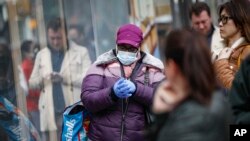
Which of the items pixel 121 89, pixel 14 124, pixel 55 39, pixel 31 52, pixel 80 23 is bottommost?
pixel 14 124

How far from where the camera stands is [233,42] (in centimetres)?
475

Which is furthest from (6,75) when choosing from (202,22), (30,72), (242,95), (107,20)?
(242,95)

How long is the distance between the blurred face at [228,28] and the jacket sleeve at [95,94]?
1.00m

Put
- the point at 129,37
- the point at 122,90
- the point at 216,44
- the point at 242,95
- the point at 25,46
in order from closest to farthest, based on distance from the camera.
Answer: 1. the point at 242,95
2. the point at 122,90
3. the point at 129,37
4. the point at 216,44
5. the point at 25,46

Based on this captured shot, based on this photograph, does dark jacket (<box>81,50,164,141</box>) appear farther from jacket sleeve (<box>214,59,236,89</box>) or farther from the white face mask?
jacket sleeve (<box>214,59,236,89</box>)

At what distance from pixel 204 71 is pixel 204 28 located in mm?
3273

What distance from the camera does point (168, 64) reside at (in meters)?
2.95

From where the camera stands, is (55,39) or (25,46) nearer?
A: (25,46)

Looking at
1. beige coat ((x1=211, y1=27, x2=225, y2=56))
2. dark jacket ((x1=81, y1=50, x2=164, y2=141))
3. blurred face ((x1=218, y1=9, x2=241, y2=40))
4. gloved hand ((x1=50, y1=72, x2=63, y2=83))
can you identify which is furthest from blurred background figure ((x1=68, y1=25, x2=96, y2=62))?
blurred face ((x1=218, y1=9, x2=241, y2=40))

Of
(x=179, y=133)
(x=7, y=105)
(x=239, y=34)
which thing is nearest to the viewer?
(x=179, y=133)

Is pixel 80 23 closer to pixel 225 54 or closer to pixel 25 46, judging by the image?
pixel 25 46

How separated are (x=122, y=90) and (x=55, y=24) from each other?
189cm

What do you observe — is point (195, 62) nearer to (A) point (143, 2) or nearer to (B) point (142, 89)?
(B) point (142, 89)

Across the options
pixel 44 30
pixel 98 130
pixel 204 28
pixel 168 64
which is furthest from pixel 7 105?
pixel 168 64
